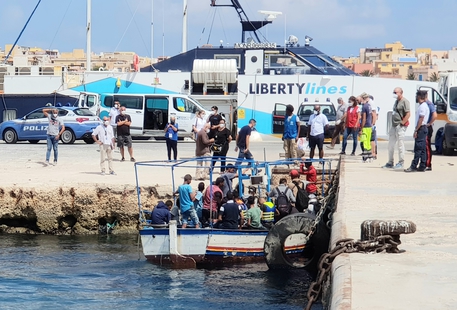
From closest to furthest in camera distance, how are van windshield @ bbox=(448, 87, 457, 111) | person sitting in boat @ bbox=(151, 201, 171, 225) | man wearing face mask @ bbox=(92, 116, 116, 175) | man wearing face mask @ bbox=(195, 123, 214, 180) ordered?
person sitting in boat @ bbox=(151, 201, 171, 225) → man wearing face mask @ bbox=(195, 123, 214, 180) → man wearing face mask @ bbox=(92, 116, 116, 175) → van windshield @ bbox=(448, 87, 457, 111)

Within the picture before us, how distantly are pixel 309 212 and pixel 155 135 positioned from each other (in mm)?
18180

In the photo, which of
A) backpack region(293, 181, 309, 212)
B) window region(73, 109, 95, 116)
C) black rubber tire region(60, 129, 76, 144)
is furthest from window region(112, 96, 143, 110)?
backpack region(293, 181, 309, 212)

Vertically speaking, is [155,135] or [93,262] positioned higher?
[155,135]

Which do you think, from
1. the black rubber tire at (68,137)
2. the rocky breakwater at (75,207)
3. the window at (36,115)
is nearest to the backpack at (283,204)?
the rocky breakwater at (75,207)

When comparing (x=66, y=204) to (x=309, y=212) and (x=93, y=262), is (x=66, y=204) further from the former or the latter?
(x=309, y=212)

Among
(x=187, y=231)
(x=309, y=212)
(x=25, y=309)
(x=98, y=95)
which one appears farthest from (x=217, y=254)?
(x=98, y=95)

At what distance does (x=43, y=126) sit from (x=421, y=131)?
59.5ft

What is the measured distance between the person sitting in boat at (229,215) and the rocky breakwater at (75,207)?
3755 mm

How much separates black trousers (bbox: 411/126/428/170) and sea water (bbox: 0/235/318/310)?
13.4 ft

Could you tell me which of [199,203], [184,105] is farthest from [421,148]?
[184,105]

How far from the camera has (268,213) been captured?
1664cm

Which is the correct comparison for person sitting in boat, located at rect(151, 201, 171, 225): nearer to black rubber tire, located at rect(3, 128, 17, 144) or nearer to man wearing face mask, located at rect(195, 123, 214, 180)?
man wearing face mask, located at rect(195, 123, 214, 180)

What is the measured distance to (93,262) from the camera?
56.1 ft

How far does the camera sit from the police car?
32.1m
